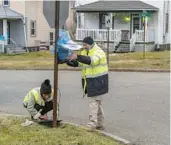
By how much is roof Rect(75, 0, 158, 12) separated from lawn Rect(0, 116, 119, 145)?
28.6 m

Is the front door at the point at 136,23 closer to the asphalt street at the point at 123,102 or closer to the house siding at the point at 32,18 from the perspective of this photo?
the house siding at the point at 32,18

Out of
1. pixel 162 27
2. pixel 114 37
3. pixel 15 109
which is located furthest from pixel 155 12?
pixel 15 109

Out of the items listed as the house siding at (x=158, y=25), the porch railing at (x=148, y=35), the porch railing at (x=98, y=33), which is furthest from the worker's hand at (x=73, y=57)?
the house siding at (x=158, y=25)

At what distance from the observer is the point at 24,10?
40.4 meters

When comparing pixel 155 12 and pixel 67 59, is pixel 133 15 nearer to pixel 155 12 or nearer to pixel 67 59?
pixel 155 12

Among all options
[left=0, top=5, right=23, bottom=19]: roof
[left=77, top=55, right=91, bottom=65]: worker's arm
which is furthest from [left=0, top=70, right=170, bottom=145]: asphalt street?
[left=0, top=5, right=23, bottom=19]: roof

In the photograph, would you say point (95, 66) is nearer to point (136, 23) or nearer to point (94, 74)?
point (94, 74)

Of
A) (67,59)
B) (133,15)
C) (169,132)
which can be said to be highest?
(133,15)

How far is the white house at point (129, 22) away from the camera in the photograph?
3519 centimetres

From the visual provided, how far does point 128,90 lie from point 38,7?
29.0 m

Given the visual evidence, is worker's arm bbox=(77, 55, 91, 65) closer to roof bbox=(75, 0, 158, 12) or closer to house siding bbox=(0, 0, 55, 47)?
roof bbox=(75, 0, 158, 12)

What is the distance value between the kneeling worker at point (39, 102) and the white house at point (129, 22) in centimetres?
2673

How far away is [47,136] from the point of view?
705 centimetres

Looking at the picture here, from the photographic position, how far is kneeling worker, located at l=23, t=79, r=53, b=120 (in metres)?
7.89
